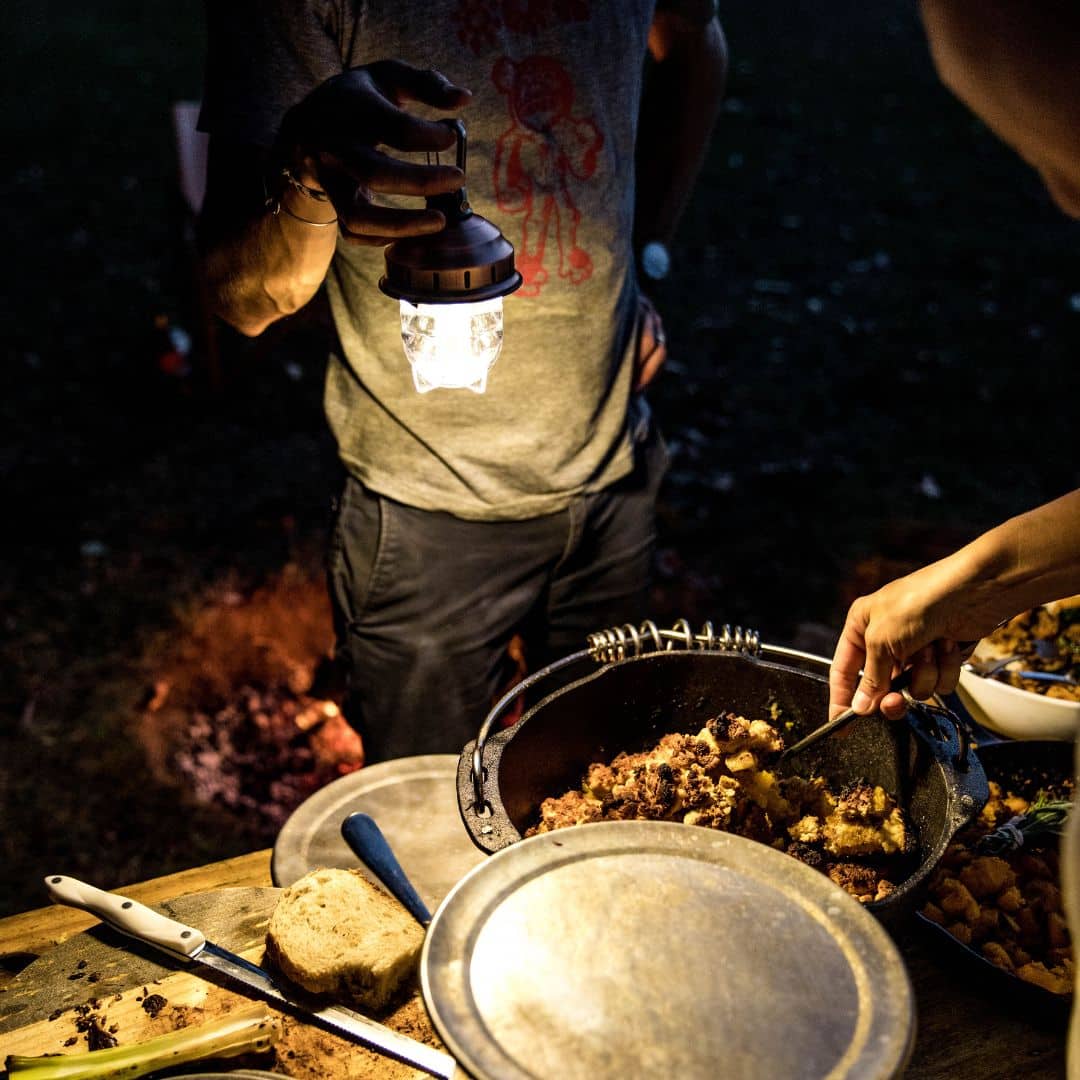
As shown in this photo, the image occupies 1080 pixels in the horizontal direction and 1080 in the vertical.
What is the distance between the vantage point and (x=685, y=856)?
1474mm

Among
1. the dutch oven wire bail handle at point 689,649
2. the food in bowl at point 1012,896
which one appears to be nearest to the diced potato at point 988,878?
the food in bowl at point 1012,896

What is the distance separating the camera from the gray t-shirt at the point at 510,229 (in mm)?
2244

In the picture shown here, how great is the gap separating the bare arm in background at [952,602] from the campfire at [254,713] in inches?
116

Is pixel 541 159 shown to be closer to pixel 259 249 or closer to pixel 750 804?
pixel 259 249

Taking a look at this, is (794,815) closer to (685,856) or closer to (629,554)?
(685,856)

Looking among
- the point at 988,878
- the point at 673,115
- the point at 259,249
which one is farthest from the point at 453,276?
the point at 673,115

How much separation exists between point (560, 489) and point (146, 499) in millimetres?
4103

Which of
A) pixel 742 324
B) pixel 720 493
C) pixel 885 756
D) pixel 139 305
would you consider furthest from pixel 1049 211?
pixel 885 756

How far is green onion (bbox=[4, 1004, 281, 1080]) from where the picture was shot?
61.6 inches

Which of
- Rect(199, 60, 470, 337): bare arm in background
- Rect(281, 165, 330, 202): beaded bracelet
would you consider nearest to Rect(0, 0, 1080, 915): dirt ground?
Rect(199, 60, 470, 337): bare arm in background

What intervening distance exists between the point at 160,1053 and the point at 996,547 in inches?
63.3

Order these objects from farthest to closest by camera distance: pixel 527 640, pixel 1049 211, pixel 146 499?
pixel 1049 211 → pixel 146 499 → pixel 527 640

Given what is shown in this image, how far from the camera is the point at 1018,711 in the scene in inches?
95.7

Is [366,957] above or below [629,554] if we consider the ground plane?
above
